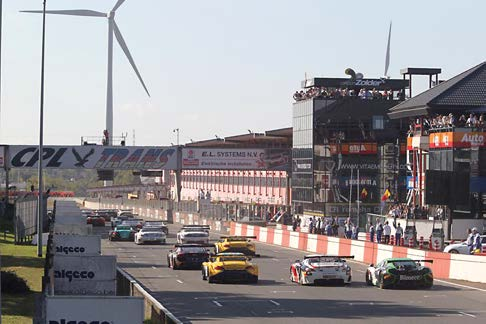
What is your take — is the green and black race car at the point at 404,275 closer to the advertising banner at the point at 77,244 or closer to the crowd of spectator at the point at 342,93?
the advertising banner at the point at 77,244

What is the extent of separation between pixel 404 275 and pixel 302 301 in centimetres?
498

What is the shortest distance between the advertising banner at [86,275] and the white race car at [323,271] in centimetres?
1279

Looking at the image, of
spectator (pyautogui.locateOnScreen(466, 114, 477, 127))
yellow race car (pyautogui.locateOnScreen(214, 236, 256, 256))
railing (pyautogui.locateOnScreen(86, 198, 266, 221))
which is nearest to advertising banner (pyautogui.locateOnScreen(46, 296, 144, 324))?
yellow race car (pyautogui.locateOnScreen(214, 236, 256, 256))

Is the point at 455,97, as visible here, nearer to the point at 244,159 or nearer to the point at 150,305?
the point at 244,159

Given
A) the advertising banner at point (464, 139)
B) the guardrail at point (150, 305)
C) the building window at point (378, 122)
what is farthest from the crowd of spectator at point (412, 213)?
the guardrail at point (150, 305)

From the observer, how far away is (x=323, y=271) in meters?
34.8

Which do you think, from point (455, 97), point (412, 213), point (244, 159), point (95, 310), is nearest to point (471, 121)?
point (455, 97)

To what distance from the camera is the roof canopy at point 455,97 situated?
66.6 m

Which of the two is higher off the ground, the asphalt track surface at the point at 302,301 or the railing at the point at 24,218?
the railing at the point at 24,218

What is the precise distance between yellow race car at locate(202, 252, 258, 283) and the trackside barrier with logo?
660 centimetres

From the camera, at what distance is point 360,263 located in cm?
4788

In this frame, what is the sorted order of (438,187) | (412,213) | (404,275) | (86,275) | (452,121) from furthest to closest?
(452,121) < (412,213) < (438,187) < (404,275) < (86,275)

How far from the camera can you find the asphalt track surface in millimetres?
24875

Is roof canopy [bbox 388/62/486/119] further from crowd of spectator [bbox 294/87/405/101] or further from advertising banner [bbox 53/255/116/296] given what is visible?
advertising banner [bbox 53/255/116/296]
